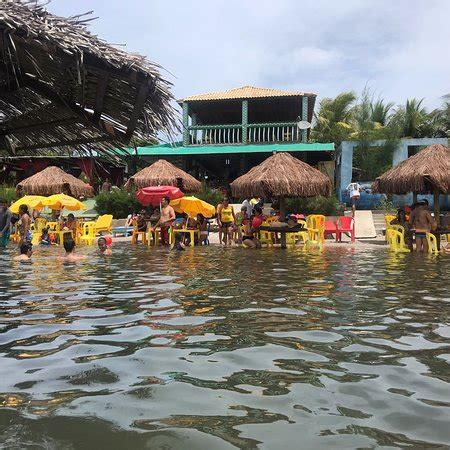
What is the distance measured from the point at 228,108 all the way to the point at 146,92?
2332cm

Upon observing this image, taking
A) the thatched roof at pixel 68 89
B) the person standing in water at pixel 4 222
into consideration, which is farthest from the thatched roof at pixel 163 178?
the thatched roof at pixel 68 89

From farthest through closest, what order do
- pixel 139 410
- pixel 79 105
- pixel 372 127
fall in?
pixel 372 127, pixel 79 105, pixel 139 410

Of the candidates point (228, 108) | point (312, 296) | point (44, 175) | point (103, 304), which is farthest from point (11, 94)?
point (228, 108)

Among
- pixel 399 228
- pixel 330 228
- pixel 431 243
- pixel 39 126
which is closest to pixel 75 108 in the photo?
pixel 39 126

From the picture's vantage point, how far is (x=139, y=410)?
8.76 ft

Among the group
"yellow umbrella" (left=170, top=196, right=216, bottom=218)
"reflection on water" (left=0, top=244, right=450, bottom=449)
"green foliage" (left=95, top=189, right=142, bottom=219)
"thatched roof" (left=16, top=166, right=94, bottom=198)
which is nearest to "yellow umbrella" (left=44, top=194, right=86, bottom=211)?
"thatched roof" (left=16, top=166, right=94, bottom=198)

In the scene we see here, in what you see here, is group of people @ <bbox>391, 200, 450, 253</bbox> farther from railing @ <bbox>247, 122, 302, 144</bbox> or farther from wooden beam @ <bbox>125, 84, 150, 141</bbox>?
railing @ <bbox>247, 122, 302, 144</bbox>

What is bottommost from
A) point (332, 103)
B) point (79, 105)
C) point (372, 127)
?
point (79, 105)

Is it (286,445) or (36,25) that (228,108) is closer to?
(36,25)

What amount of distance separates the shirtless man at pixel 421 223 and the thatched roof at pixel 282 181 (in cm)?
265

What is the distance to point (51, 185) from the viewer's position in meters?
18.8

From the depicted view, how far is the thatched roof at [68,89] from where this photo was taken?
3.64m

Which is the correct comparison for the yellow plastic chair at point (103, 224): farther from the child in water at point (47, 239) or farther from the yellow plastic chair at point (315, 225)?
the yellow plastic chair at point (315, 225)

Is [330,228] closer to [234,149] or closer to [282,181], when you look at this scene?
[282,181]
